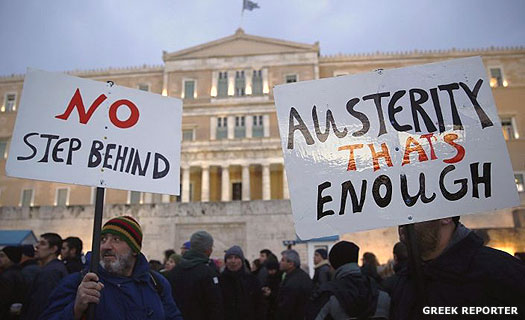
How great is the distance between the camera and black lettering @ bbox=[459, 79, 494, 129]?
2367mm

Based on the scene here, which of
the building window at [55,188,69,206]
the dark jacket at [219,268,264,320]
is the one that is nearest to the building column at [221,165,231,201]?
the building window at [55,188,69,206]

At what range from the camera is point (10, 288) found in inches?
186

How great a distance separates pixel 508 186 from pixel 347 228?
91 cm

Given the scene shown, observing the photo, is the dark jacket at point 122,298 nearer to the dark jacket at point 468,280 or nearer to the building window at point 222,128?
the dark jacket at point 468,280

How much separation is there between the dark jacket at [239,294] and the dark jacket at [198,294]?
785 millimetres

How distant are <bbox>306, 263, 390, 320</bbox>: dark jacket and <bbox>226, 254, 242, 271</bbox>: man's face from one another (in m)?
2.15

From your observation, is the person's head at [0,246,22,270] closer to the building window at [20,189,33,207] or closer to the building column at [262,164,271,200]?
the building column at [262,164,271,200]

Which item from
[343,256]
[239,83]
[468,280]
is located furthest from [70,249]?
[239,83]

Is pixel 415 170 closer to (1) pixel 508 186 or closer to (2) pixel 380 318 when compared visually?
(1) pixel 508 186

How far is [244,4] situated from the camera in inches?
1543

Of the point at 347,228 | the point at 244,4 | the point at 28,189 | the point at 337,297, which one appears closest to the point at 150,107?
the point at 347,228

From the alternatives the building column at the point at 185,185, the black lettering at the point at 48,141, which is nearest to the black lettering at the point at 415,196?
the black lettering at the point at 48,141

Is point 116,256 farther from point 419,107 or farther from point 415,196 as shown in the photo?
point 419,107

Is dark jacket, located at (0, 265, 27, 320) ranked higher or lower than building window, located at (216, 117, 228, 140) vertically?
lower
